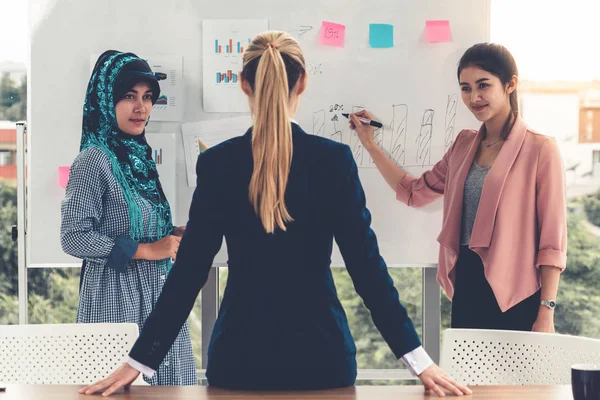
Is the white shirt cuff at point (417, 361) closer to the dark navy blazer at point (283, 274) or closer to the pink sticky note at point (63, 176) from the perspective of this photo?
the dark navy blazer at point (283, 274)

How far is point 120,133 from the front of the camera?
2.56 meters

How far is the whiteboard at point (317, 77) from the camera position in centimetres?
284

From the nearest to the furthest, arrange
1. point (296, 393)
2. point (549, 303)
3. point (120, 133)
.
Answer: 1. point (296, 393)
2. point (549, 303)
3. point (120, 133)

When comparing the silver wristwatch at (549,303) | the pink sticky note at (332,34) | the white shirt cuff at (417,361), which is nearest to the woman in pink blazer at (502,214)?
the silver wristwatch at (549,303)

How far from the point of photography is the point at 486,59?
2.48 meters

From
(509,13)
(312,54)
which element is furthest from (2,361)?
(509,13)

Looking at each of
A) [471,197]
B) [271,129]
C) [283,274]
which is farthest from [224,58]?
[283,274]

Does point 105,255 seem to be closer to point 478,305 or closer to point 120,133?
point 120,133

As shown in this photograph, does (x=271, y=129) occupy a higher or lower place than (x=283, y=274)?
higher

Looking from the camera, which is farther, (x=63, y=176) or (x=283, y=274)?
(x=63, y=176)

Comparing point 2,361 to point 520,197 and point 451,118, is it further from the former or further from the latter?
point 451,118

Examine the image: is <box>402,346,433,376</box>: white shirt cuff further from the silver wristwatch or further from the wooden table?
the silver wristwatch

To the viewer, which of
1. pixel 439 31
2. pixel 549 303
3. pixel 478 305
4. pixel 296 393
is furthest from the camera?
pixel 439 31

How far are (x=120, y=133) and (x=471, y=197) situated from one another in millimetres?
1205
